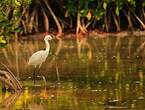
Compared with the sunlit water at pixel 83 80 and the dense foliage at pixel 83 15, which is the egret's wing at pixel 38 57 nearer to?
the sunlit water at pixel 83 80

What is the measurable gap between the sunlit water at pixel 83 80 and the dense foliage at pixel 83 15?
10.1m

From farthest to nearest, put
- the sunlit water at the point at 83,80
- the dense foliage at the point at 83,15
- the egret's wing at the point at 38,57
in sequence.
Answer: the dense foliage at the point at 83,15 < the egret's wing at the point at 38,57 < the sunlit water at the point at 83,80

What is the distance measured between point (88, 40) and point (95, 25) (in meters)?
6.84

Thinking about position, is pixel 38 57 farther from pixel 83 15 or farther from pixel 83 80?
pixel 83 15

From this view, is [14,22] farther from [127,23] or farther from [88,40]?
[127,23]

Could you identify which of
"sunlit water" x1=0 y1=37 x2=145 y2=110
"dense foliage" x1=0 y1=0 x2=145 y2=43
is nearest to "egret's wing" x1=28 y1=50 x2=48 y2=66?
"sunlit water" x1=0 y1=37 x2=145 y2=110

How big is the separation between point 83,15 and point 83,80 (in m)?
23.3

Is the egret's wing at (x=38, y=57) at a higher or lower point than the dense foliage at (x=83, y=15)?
lower

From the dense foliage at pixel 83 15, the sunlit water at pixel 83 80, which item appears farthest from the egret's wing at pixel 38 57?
the dense foliage at pixel 83 15

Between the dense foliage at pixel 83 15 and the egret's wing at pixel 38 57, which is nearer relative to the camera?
the egret's wing at pixel 38 57

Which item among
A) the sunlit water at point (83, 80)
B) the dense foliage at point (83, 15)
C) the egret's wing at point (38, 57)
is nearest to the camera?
the sunlit water at point (83, 80)

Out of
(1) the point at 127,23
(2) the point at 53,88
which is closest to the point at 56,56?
(2) the point at 53,88

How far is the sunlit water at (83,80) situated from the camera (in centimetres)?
1672

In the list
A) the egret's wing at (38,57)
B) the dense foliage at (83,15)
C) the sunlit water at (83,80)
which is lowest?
the sunlit water at (83,80)
